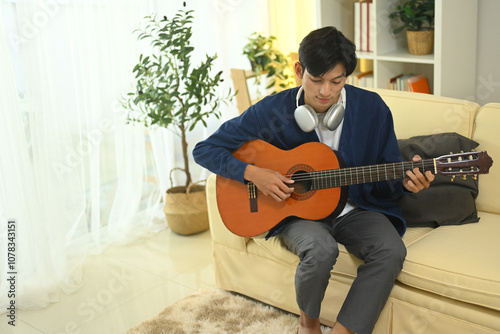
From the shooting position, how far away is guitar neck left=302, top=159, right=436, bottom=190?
173cm

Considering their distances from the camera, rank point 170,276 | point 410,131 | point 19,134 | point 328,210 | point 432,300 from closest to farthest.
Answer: point 432,300, point 328,210, point 410,131, point 19,134, point 170,276

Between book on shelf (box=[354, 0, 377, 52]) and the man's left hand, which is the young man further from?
book on shelf (box=[354, 0, 377, 52])

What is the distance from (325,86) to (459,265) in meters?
0.73

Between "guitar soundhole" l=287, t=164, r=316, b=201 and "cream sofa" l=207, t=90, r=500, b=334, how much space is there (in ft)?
0.73

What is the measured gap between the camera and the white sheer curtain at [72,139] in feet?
8.05

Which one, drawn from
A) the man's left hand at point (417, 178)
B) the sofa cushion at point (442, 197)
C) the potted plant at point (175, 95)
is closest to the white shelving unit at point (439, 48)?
the sofa cushion at point (442, 197)

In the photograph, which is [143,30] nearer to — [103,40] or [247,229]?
[103,40]

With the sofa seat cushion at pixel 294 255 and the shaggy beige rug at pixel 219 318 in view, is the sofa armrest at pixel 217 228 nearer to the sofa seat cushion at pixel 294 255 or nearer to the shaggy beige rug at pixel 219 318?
the sofa seat cushion at pixel 294 255

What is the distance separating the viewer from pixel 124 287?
2.57 metres

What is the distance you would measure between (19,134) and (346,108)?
1477mm

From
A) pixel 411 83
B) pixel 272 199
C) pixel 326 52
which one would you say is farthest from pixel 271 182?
pixel 411 83

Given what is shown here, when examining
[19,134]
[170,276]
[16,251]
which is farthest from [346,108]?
[16,251]

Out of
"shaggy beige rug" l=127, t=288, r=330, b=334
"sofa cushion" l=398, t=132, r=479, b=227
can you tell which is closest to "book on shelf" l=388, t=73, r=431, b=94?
"sofa cushion" l=398, t=132, r=479, b=227

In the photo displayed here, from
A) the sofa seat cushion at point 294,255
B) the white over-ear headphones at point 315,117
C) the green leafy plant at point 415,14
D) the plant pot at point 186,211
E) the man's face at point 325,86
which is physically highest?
the green leafy plant at point 415,14
